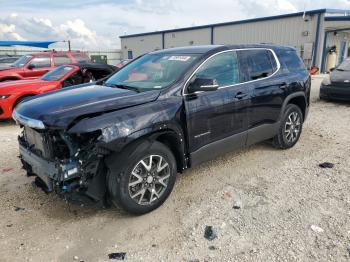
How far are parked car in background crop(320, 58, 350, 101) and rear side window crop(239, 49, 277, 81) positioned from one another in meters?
5.82

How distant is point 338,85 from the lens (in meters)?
9.88

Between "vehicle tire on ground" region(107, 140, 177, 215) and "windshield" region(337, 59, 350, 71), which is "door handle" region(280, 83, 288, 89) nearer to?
"vehicle tire on ground" region(107, 140, 177, 215)

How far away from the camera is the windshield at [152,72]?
392 centimetres

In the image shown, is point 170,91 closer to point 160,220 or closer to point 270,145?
point 160,220

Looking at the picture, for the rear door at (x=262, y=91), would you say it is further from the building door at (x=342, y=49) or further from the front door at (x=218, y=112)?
the building door at (x=342, y=49)

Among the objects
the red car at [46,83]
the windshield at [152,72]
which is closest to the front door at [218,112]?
the windshield at [152,72]

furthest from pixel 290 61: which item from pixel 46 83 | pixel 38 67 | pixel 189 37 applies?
pixel 189 37

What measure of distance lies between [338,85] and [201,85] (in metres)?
7.85

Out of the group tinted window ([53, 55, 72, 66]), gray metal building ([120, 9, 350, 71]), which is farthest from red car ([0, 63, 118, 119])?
gray metal building ([120, 9, 350, 71])

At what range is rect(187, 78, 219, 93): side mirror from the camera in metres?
3.69

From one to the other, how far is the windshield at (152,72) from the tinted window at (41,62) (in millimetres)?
7645

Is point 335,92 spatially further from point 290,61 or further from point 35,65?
point 35,65

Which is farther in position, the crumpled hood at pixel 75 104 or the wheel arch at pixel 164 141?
the wheel arch at pixel 164 141

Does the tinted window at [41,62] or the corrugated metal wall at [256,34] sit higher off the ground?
the corrugated metal wall at [256,34]
